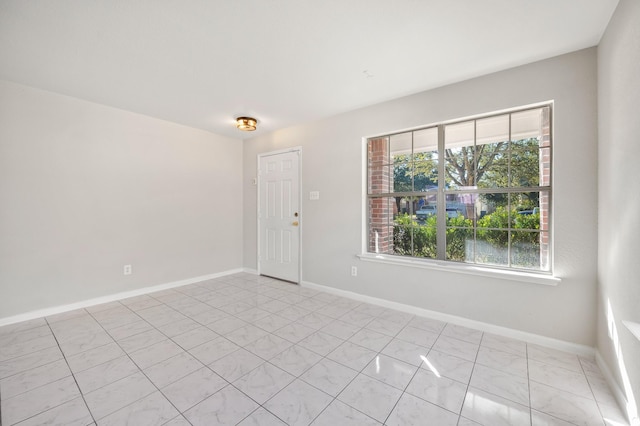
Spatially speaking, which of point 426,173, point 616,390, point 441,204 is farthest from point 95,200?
point 616,390

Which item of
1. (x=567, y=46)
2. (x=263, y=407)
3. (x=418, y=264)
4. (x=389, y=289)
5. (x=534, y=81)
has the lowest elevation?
(x=263, y=407)

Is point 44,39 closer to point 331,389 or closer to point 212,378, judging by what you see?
point 212,378

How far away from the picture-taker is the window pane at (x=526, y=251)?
240cm

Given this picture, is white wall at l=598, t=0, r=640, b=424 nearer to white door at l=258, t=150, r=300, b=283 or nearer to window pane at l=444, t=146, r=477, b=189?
window pane at l=444, t=146, r=477, b=189

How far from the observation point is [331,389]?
68.6 inches

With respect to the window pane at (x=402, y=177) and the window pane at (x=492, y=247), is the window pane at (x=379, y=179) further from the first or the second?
the window pane at (x=492, y=247)

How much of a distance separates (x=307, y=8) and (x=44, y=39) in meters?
2.01

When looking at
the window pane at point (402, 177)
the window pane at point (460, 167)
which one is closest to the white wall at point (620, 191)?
the window pane at point (460, 167)

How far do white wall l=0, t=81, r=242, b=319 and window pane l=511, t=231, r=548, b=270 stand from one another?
163 inches

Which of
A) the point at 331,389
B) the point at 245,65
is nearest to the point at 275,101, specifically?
the point at 245,65

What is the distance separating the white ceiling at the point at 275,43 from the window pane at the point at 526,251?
5.11 feet

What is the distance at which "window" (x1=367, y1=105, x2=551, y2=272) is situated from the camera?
2.41 metres

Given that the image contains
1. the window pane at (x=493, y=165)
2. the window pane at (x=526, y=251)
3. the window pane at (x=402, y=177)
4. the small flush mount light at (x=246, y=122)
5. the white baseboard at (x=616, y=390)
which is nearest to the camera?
the white baseboard at (x=616, y=390)

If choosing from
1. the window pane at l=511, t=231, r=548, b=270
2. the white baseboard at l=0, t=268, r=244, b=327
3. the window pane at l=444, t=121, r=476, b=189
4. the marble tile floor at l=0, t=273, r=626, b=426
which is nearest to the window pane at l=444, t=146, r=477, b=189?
the window pane at l=444, t=121, r=476, b=189
